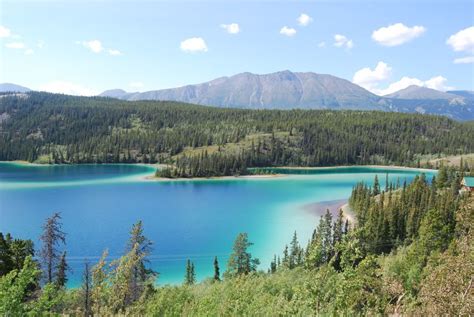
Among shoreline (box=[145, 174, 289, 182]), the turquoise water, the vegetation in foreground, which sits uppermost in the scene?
the vegetation in foreground

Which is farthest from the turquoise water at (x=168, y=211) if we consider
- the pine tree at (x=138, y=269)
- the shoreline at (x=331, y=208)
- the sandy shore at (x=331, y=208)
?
the pine tree at (x=138, y=269)

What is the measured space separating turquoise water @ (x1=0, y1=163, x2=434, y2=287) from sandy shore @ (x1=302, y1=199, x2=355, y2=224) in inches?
79.8

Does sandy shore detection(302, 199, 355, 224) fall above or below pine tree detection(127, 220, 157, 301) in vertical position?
below

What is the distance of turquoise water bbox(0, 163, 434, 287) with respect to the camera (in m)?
57.2

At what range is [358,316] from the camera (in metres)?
9.84

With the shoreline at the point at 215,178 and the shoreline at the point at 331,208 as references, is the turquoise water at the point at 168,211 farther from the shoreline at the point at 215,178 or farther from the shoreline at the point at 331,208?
the shoreline at the point at 215,178

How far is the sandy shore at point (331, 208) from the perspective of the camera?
82425 millimetres

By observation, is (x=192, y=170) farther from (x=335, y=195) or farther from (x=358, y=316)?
(x=358, y=316)

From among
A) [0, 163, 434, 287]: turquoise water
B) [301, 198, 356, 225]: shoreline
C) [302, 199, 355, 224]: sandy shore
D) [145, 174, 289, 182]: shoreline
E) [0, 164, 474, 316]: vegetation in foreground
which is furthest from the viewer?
[145, 174, 289, 182]: shoreline

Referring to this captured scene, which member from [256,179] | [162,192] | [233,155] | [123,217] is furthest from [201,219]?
[233,155]

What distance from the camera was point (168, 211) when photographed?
287 feet

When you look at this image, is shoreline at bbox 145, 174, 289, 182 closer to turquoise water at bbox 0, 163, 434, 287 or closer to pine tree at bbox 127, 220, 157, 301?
turquoise water at bbox 0, 163, 434, 287

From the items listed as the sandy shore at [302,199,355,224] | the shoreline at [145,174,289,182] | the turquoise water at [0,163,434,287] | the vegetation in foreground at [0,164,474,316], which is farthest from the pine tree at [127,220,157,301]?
the shoreline at [145,174,289,182]

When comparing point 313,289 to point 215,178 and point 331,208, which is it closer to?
point 331,208
